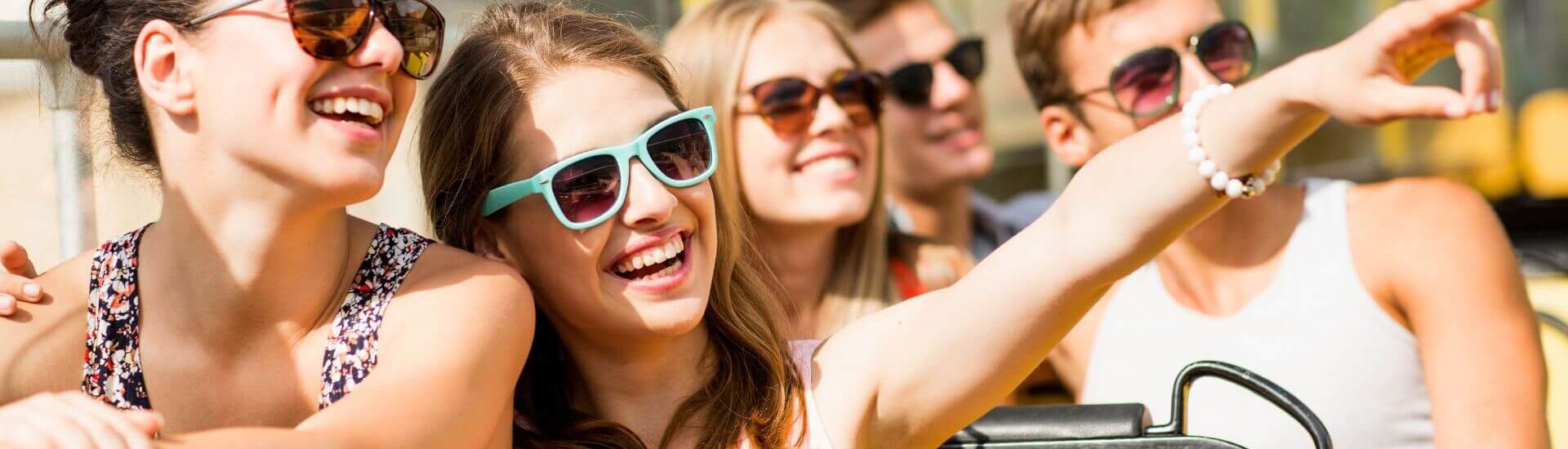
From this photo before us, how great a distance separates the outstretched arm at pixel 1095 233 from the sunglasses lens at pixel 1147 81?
828 millimetres

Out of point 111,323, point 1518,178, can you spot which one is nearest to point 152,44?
point 111,323

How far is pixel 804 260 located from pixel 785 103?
0.33 m

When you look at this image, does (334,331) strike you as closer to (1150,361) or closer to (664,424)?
(664,424)

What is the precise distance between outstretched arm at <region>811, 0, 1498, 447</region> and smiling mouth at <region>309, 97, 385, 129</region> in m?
0.61

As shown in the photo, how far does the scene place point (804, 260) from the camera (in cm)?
283

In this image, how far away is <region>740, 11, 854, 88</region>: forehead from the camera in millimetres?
2732

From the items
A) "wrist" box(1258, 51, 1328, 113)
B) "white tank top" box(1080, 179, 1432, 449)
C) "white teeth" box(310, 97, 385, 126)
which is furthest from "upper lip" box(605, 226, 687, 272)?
"white tank top" box(1080, 179, 1432, 449)

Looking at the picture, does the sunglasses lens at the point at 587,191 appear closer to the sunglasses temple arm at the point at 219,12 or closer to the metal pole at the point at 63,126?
the sunglasses temple arm at the point at 219,12

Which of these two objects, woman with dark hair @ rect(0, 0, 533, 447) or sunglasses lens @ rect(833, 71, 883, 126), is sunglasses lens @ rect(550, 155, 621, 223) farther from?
sunglasses lens @ rect(833, 71, 883, 126)

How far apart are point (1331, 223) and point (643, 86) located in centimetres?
108

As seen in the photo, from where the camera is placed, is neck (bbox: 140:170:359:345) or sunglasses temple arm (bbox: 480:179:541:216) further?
sunglasses temple arm (bbox: 480:179:541:216)

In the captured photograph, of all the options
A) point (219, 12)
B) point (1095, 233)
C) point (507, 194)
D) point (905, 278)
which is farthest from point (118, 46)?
point (905, 278)

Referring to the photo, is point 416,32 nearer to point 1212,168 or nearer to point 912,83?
point 1212,168

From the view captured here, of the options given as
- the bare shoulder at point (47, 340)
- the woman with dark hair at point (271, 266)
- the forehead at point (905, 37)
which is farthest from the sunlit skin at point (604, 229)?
the forehead at point (905, 37)
